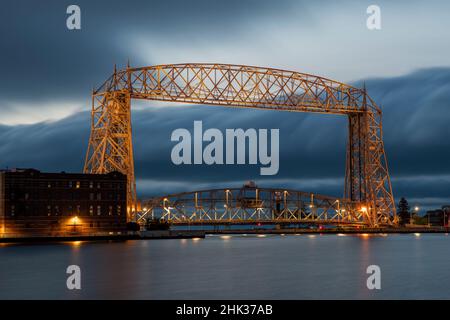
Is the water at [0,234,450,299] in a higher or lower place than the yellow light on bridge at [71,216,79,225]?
lower

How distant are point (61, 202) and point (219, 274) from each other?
3824 centimetres

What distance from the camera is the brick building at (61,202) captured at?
79250 mm

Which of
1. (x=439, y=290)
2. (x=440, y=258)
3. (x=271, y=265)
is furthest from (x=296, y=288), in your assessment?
(x=440, y=258)

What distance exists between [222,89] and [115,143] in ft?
46.9

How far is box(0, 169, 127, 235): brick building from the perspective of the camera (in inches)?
3120

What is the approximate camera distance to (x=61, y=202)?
268 feet

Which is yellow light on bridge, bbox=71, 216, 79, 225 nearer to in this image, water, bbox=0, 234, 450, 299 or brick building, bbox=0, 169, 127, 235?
brick building, bbox=0, 169, 127, 235

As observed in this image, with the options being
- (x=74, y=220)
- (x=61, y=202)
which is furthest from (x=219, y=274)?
(x=74, y=220)

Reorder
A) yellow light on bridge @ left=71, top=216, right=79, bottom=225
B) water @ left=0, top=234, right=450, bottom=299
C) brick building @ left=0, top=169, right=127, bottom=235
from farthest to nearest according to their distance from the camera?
yellow light on bridge @ left=71, top=216, right=79, bottom=225 < brick building @ left=0, top=169, right=127, bottom=235 < water @ left=0, top=234, right=450, bottom=299

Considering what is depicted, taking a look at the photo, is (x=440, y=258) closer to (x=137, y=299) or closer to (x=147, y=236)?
(x=137, y=299)

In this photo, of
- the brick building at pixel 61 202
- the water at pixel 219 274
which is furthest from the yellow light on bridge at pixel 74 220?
the water at pixel 219 274

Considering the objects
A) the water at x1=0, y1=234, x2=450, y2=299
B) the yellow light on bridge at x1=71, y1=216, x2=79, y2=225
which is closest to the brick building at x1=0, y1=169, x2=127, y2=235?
the yellow light on bridge at x1=71, y1=216, x2=79, y2=225

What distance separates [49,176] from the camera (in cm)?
8162

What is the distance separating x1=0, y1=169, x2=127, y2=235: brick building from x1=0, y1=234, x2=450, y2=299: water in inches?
447
